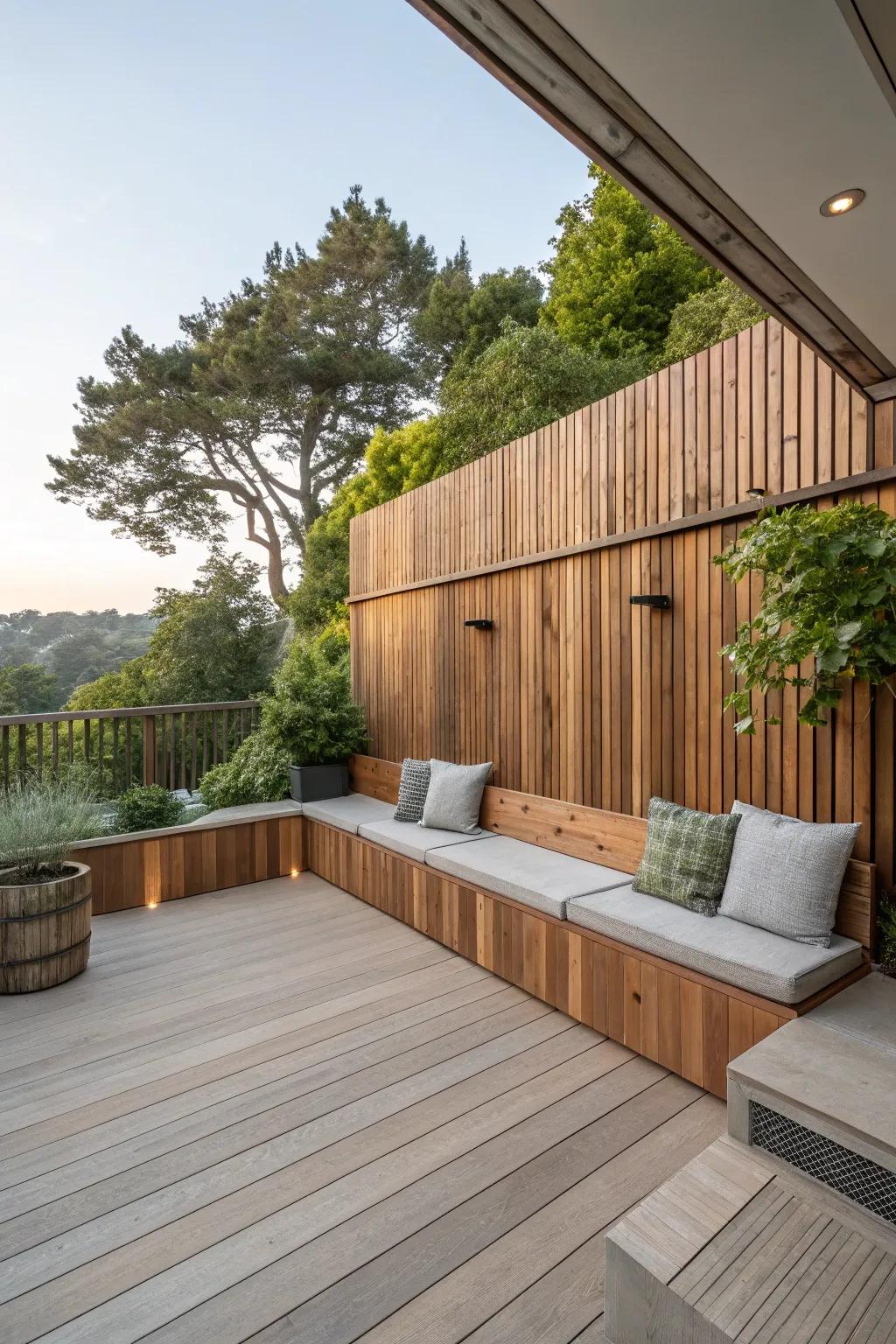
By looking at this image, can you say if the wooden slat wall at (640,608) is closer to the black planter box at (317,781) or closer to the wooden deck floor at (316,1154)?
the black planter box at (317,781)

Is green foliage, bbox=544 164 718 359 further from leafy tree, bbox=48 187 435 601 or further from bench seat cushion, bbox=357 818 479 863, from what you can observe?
bench seat cushion, bbox=357 818 479 863

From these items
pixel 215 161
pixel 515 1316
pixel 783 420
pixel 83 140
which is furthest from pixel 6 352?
pixel 515 1316

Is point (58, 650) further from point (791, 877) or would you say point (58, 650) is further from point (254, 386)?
point (791, 877)

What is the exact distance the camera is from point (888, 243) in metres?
1.69

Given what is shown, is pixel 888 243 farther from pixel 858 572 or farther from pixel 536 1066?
pixel 536 1066

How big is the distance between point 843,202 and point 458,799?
3.42 m

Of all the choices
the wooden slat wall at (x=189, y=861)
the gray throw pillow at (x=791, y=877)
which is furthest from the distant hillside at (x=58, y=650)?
the gray throw pillow at (x=791, y=877)

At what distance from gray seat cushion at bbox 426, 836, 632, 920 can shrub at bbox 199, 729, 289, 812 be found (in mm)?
2091

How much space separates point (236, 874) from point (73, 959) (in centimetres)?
154

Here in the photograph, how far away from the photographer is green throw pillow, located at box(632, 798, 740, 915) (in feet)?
8.92

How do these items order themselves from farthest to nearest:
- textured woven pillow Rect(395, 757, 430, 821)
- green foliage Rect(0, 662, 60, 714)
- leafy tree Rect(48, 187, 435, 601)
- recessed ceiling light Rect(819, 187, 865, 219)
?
leafy tree Rect(48, 187, 435, 601) < green foliage Rect(0, 662, 60, 714) < textured woven pillow Rect(395, 757, 430, 821) < recessed ceiling light Rect(819, 187, 865, 219)

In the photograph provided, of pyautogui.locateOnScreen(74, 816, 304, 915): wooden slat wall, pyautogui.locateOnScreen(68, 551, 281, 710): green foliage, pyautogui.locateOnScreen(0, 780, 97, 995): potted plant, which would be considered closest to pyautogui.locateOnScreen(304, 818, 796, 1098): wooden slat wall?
pyautogui.locateOnScreen(74, 816, 304, 915): wooden slat wall

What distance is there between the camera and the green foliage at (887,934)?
2369 millimetres

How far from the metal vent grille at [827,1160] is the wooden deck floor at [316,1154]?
399 millimetres
